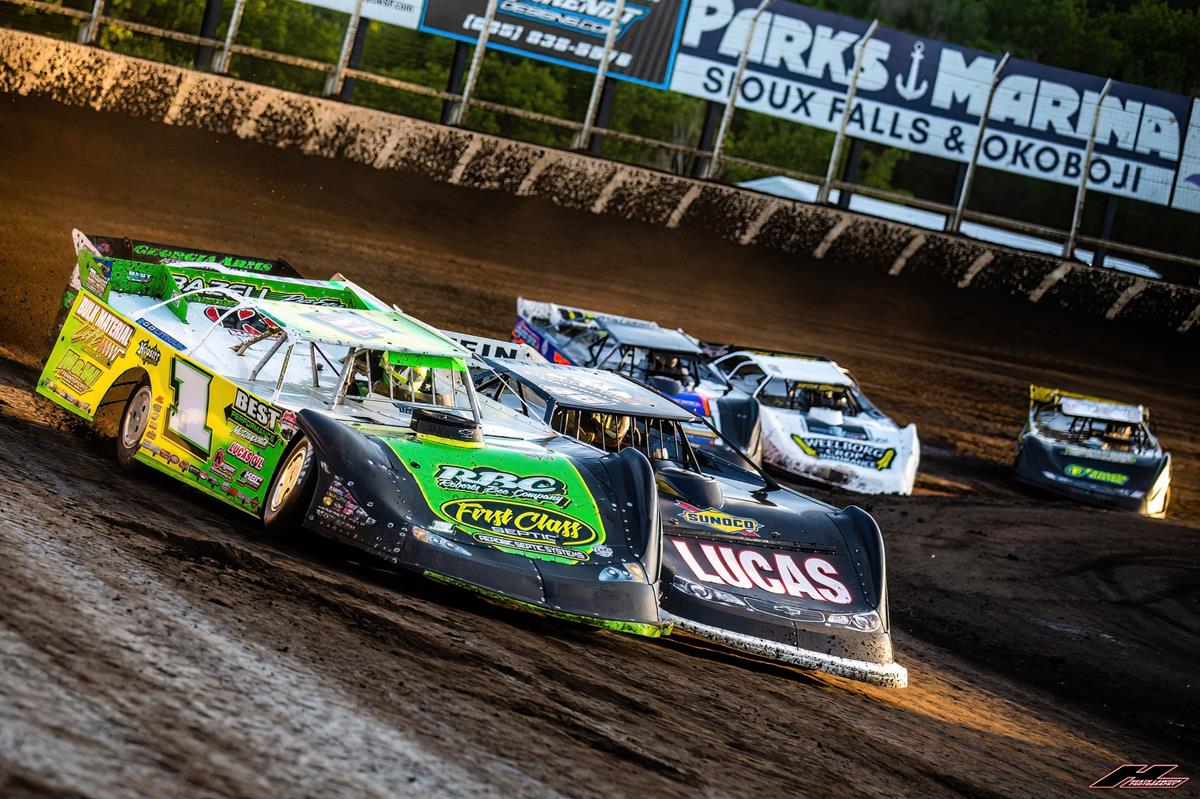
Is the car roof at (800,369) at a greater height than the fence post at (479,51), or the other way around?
the fence post at (479,51)

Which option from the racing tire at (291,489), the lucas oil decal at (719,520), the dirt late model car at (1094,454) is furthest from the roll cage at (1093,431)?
the racing tire at (291,489)

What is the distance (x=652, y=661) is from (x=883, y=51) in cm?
1723

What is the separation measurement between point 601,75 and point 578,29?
2.56ft

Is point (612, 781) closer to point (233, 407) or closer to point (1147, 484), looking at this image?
point (233, 407)

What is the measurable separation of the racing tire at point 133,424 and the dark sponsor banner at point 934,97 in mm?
14380

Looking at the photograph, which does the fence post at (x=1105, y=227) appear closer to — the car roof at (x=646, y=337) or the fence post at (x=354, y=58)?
the car roof at (x=646, y=337)

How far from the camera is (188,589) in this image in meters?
5.59

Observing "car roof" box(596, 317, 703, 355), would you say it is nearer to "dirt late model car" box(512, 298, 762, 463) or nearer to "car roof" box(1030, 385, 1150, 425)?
"dirt late model car" box(512, 298, 762, 463)

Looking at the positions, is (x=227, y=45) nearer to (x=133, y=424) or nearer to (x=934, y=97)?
(x=934, y=97)

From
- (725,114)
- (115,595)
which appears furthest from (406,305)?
(115,595)

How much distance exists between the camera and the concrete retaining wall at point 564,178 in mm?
19688

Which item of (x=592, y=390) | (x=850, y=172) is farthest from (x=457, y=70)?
(x=592, y=390)

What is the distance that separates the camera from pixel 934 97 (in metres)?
22.4

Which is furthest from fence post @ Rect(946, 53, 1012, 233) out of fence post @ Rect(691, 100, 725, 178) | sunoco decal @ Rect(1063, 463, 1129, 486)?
sunoco decal @ Rect(1063, 463, 1129, 486)
